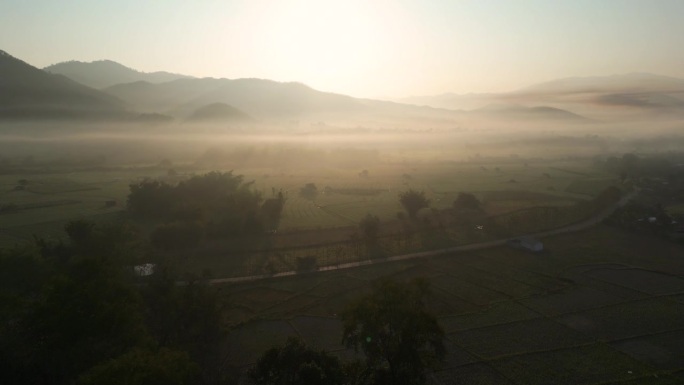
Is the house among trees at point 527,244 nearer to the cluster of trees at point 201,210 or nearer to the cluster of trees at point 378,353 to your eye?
the cluster of trees at point 201,210

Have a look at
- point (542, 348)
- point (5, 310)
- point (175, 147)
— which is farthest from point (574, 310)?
point (175, 147)

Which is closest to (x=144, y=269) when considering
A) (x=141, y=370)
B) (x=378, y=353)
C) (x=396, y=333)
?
(x=141, y=370)

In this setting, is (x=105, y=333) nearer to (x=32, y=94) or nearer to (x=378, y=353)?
(x=378, y=353)

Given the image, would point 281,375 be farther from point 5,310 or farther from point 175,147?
point 175,147

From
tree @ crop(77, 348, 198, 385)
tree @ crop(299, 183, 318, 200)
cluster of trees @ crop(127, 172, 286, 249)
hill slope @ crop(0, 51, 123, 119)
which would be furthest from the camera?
hill slope @ crop(0, 51, 123, 119)

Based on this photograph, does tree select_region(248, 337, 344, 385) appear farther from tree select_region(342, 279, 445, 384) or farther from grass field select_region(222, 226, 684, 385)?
grass field select_region(222, 226, 684, 385)

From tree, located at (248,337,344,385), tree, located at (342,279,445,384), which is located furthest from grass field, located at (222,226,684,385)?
tree, located at (248,337,344,385)
